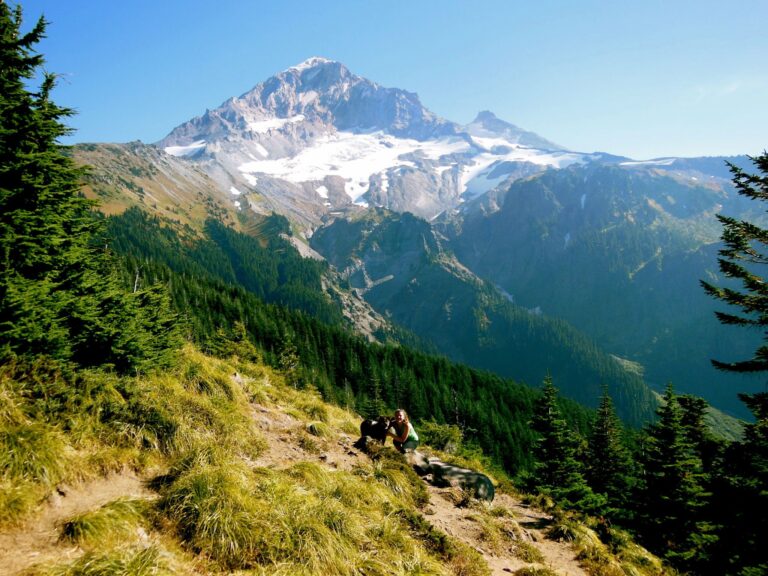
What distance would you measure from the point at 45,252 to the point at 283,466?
7.97 m

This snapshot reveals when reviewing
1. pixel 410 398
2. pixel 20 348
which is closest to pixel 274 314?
pixel 410 398

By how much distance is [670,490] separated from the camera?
2598cm

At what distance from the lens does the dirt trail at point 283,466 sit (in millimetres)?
5418

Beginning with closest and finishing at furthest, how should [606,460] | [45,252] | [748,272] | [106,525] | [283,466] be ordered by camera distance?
[106,525], [45,252], [283,466], [748,272], [606,460]

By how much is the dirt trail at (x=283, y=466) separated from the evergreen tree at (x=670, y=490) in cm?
1715

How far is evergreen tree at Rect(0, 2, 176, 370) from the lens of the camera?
8977 mm

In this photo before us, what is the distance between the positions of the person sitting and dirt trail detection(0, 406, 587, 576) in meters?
1.54

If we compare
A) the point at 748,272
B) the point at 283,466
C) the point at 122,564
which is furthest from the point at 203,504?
the point at 748,272

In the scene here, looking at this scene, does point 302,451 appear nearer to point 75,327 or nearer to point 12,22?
point 75,327

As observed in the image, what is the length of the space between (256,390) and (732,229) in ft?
64.5

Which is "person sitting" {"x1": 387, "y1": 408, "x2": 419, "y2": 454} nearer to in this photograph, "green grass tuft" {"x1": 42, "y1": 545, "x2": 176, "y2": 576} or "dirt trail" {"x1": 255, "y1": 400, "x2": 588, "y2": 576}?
"dirt trail" {"x1": 255, "y1": 400, "x2": 588, "y2": 576}

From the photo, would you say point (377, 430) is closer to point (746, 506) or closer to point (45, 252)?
point (45, 252)

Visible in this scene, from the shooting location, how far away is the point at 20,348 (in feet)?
29.3

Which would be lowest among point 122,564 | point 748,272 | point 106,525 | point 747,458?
point 747,458
